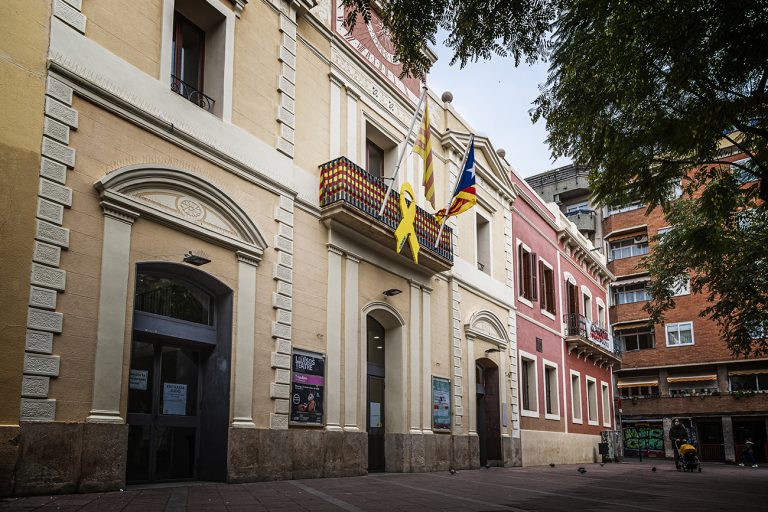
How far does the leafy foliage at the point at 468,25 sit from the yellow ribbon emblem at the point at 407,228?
6702mm

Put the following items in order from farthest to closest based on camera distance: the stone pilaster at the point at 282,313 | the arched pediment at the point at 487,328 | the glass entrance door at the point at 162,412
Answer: the arched pediment at the point at 487,328 < the stone pilaster at the point at 282,313 < the glass entrance door at the point at 162,412

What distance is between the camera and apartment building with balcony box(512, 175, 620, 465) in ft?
78.5

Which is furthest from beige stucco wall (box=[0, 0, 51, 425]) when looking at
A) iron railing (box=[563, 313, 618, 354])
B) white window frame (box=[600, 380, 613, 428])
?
white window frame (box=[600, 380, 613, 428])

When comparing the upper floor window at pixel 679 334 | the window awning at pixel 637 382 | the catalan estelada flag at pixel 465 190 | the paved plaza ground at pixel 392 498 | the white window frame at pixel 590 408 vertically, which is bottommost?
the paved plaza ground at pixel 392 498

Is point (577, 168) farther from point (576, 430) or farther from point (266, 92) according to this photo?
point (576, 430)

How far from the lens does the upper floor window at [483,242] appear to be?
72.3 ft

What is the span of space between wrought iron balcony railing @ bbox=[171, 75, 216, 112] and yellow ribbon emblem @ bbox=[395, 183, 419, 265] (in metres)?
5.07

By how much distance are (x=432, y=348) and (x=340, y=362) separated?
4.23m

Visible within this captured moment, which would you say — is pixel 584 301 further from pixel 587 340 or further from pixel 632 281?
pixel 632 281

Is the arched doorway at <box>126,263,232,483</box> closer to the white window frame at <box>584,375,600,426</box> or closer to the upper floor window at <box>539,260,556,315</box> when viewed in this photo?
the upper floor window at <box>539,260,556,315</box>

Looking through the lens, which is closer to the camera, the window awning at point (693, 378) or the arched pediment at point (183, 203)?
the arched pediment at point (183, 203)

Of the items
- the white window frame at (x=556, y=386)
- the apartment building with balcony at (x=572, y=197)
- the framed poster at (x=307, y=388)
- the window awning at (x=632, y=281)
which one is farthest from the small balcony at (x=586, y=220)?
the framed poster at (x=307, y=388)

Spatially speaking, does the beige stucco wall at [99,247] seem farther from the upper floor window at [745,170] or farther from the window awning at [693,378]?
the window awning at [693,378]

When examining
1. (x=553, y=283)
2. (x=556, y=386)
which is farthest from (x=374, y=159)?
(x=556, y=386)
